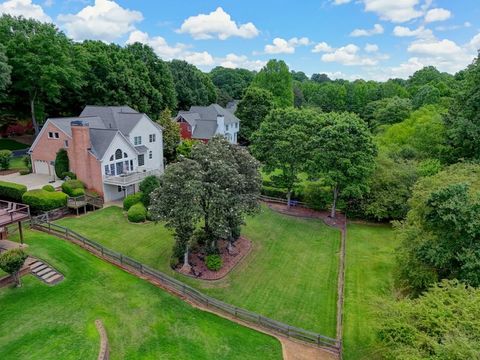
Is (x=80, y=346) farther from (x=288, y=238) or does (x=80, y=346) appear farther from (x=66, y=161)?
(x=66, y=161)

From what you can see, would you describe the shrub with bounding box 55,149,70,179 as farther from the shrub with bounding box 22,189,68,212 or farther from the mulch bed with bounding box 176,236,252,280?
the mulch bed with bounding box 176,236,252,280

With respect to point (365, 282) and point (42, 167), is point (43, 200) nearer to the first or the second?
point (42, 167)

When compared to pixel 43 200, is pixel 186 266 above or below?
below

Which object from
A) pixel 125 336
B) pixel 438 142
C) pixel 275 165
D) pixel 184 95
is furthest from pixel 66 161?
pixel 184 95

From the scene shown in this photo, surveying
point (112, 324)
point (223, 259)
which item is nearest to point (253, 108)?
point (223, 259)

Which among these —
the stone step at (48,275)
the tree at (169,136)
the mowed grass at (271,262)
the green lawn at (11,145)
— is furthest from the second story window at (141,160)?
the green lawn at (11,145)

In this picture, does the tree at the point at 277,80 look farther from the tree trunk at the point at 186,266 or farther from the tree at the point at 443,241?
the tree at the point at 443,241
